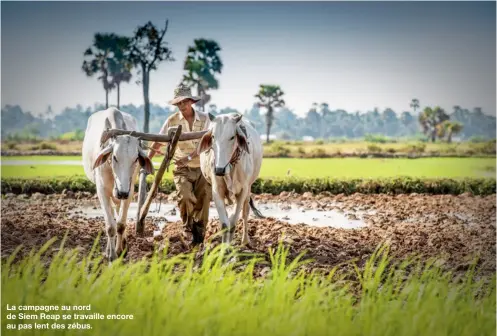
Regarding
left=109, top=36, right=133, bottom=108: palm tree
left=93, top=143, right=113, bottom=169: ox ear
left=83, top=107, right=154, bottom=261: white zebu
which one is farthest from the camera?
left=109, top=36, right=133, bottom=108: palm tree

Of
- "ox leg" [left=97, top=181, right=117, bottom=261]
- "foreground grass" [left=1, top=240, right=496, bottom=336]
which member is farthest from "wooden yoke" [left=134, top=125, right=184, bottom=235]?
"foreground grass" [left=1, top=240, right=496, bottom=336]

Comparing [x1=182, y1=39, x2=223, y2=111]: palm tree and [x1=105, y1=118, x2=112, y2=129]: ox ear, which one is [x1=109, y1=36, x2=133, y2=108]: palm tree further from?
[x1=105, y1=118, x2=112, y2=129]: ox ear

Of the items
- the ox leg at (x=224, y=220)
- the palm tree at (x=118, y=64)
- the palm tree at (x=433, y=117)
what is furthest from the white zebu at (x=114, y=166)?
the palm tree at (x=433, y=117)

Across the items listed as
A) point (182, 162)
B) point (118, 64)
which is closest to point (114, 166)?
point (182, 162)

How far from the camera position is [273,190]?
13281 millimetres

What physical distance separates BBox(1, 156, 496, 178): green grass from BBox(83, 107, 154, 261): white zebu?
33.1 feet

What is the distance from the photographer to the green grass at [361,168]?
17.8 metres

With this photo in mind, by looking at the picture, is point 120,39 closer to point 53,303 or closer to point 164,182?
point 164,182

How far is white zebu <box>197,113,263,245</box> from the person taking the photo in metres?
5.75

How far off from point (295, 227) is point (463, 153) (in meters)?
19.6

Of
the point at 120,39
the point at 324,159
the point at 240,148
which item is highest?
the point at 120,39

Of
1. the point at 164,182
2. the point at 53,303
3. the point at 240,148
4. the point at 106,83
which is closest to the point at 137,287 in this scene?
the point at 53,303

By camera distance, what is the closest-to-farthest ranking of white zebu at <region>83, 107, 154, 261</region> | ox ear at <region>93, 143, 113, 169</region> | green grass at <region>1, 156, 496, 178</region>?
white zebu at <region>83, 107, 154, 261</region>, ox ear at <region>93, 143, 113, 169</region>, green grass at <region>1, 156, 496, 178</region>

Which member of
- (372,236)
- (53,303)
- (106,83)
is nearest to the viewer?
(53,303)
